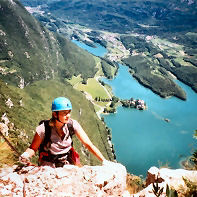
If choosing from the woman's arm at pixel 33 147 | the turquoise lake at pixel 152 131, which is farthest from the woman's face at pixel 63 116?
the turquoise lake at pixel 152 131

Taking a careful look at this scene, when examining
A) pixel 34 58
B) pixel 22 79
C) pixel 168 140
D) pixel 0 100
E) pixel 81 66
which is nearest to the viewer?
pixel 0 100

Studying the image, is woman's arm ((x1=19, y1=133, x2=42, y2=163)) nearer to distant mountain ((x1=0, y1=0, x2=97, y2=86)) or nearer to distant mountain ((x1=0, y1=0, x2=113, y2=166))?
distant mountain ((x1=0, y1=0, x2=113, y2=166))

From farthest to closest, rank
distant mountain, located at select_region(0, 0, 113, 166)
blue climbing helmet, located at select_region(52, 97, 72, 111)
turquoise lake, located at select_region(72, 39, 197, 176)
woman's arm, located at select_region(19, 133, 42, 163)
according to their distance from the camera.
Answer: distant mountain, located at select_region(0, 0, 113, 166), turquoise lake, located at select_region(72, 39, 197, 176), blue climbing helmet, located at select_region(52, 97, 72, 111), woman's arm, located at select_region(19, 133, 42, 163)

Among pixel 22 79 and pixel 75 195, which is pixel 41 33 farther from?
pixel 75 195

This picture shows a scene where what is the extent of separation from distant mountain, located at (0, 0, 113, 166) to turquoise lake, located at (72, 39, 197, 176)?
7314 mm

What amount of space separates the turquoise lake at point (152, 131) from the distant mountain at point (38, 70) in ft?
24.0

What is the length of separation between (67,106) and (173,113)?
4457 inches

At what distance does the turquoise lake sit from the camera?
7575 centimetres

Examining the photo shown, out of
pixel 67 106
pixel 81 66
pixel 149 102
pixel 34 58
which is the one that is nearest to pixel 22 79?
pixel 34 58

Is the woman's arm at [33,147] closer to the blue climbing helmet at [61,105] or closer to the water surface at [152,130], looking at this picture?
the blue climbing helmet at [61,105]

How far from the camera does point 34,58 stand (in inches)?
5876

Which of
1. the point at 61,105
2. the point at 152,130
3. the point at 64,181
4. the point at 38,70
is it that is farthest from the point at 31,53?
the point at 64,181

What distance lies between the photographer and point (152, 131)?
95.3m

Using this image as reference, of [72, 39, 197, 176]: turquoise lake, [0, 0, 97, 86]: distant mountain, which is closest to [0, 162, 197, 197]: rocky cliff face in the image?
[72, 39, 197, 176]: turquoise lake
